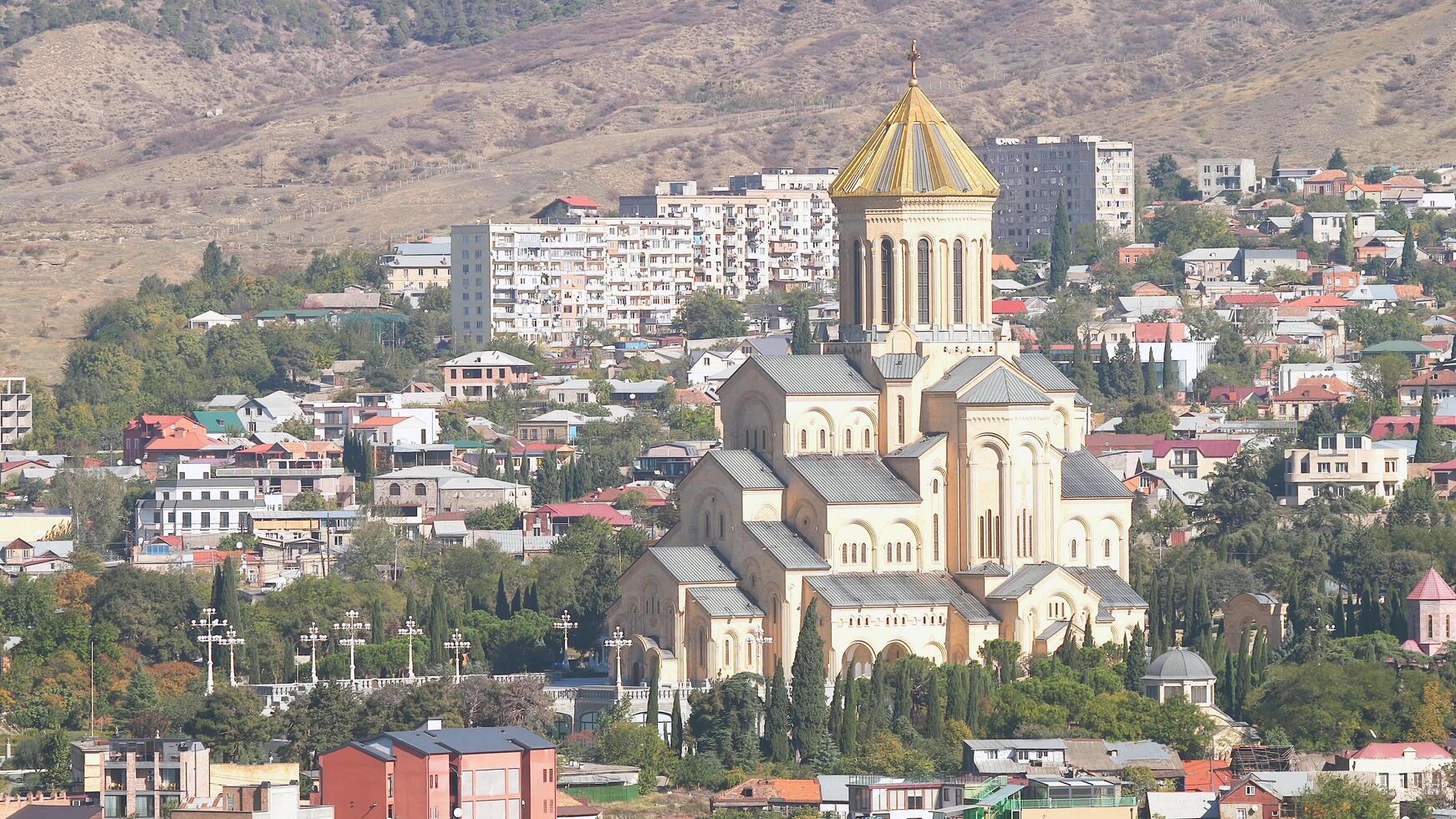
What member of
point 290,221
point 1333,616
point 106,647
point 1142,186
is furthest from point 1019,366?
point 290,221

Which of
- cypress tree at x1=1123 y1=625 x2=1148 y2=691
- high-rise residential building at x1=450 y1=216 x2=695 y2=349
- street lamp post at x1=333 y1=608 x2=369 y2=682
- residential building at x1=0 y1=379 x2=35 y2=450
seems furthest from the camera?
high-rise residential building at x1=450 y1=216 x2=695 y2=349

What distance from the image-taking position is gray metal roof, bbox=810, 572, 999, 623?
74.4m

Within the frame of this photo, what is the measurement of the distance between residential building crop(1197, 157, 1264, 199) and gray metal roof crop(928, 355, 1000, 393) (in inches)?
3367

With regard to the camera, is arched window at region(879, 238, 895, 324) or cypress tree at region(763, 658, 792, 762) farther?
arched window at region(879, 238, 895, 324)

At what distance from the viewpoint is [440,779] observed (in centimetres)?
5962

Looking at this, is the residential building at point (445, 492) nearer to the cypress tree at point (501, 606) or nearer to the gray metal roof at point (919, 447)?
the cypress tree at point (501, 606)

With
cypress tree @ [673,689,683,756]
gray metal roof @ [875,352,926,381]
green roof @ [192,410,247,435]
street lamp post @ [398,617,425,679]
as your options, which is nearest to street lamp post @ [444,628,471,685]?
street lamp post @ [398,617,425,679]

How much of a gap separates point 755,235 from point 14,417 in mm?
36738

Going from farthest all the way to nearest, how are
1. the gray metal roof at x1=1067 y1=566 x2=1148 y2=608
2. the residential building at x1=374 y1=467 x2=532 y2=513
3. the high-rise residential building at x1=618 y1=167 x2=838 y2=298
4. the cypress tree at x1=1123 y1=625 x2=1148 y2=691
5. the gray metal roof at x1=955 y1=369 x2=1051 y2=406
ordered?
the high-rise residential building at x1=618 y1=167 x2=838 y2=298 < the residential building at x1=374 y1=467 x2=532 y2=513 < the gray metal roof at x1=1067 y1=566 x2=1148 y2=608 < the gray metal roof at x1=955 y1=369 x2=1051 y2=406 < the cypress tree at x1=1123 y1=625 x2=1148 y2=691

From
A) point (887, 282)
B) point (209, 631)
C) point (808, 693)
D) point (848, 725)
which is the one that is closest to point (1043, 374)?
point (887, 282)

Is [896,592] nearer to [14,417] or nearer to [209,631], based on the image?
[209,631]

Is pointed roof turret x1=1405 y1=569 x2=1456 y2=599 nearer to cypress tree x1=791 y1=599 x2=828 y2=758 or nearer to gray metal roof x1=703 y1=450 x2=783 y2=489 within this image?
gray metal roof x1=703 y1=450 x2=783 y2=489

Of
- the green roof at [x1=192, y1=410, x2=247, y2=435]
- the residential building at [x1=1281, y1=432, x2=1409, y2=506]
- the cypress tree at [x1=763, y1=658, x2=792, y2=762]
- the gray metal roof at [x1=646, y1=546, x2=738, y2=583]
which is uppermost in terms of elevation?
the green roof at [x1=192, y1=410, x2=247, y2=435]

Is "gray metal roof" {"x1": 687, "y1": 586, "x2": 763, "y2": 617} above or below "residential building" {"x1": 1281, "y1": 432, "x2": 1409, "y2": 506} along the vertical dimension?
below
